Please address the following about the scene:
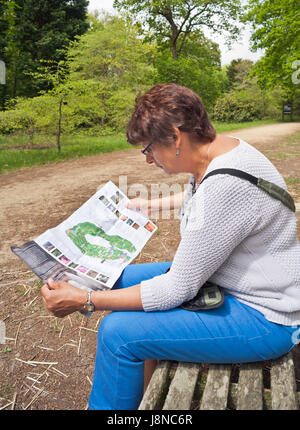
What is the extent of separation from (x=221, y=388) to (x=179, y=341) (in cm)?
23

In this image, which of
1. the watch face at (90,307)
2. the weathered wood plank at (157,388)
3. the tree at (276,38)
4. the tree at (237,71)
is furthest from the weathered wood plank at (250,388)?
the tree at (237,71)

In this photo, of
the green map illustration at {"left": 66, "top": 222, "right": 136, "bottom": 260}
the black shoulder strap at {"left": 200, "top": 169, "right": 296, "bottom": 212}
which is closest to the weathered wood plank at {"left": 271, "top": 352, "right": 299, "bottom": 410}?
the black shoulder strap at {"left": 200, "top": 169, "right": 296, "bottom": 212}

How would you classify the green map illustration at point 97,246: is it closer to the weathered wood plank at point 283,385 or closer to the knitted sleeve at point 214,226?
the knitted sleeve at point 214,226

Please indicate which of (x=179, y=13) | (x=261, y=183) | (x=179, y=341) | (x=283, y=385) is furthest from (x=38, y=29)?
(x=283, y=385)

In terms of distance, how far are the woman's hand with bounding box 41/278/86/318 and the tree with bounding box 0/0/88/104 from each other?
1979cm

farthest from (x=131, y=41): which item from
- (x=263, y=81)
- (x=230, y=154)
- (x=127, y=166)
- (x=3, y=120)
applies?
(x=230, y=154)

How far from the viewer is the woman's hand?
4.44 ft

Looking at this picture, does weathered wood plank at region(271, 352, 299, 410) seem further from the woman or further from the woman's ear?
the woman's ear

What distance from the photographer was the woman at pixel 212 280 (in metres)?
1.16

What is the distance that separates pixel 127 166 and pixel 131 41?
483 inches

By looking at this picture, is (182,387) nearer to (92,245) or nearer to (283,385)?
(283,385)

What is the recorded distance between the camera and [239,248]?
1234mm

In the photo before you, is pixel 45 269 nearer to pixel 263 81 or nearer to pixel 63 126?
pixel 63 126

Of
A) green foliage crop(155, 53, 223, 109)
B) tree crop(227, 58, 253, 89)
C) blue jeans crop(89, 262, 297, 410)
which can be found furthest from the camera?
tree crop(227, 58, 253, 89)
